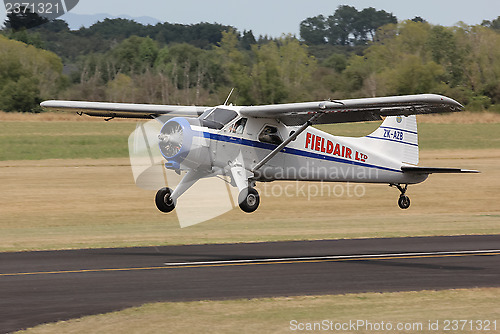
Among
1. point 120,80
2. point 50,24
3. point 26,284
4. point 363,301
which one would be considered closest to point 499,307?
point 363,301

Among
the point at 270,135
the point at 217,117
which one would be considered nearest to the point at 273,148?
the point at 270,135

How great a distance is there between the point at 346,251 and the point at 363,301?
231 inches

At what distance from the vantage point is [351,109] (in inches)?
779

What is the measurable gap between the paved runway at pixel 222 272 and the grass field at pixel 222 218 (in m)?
0.72

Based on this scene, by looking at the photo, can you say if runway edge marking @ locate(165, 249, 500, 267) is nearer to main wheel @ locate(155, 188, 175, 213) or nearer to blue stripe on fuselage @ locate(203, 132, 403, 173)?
blue stripe on fuselage @ locate(203, 132, 403, 173)

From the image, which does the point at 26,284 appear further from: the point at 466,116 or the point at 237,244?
the point at 466,116

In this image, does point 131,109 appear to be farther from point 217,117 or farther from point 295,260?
point 295,260

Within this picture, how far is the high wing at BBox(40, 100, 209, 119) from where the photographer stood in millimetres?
22953

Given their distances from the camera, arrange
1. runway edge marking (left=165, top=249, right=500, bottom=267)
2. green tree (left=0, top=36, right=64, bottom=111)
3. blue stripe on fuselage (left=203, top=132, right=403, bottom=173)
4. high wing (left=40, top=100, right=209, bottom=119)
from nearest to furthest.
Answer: runway edge marking (left=165, top=249, right=500, bottom=267)
blue stripe on fuselage (left=203, top=132, right=403, bottom=173)
high wing (left=40, top=100, right=209, bottom=119)
green tree (left=0, top=36, right=64, bottom=111)

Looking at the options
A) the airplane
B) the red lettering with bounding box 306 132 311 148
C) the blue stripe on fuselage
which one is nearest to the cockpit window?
the airplane

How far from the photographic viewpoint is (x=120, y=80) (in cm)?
8069

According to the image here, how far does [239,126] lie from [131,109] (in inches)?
173

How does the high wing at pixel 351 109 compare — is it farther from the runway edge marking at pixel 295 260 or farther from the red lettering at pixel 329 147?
the runway edge marking at pixel 295 260

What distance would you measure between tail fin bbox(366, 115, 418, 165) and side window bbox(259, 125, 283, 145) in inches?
162
